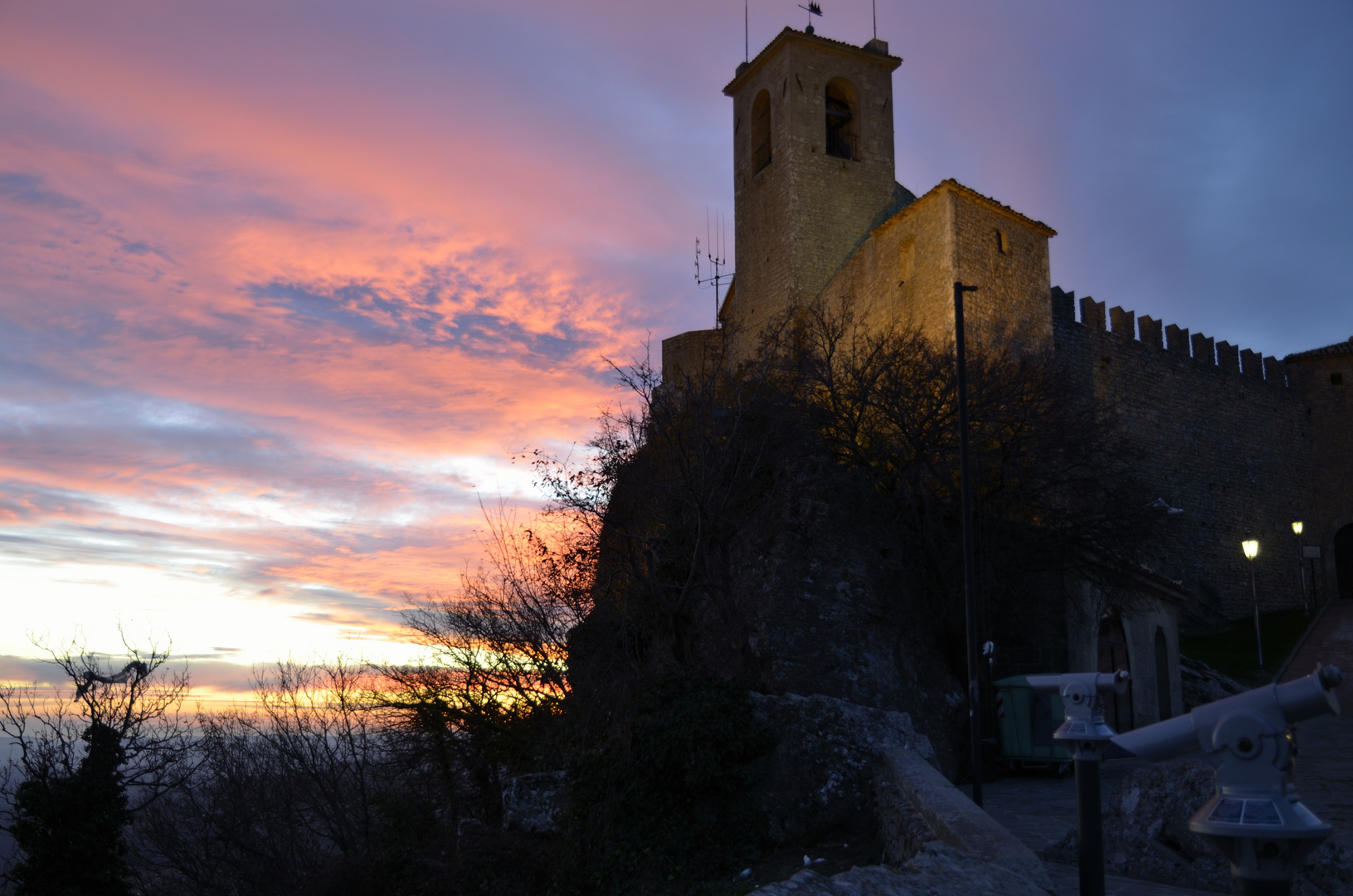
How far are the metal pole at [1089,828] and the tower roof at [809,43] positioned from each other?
2937 centimetres

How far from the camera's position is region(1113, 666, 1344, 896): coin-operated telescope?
2.44m

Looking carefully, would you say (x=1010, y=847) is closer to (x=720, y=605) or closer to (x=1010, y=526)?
(x=720, y=605)

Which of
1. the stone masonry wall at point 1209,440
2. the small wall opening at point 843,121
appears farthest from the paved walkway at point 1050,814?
the small wall opening at point 843,121

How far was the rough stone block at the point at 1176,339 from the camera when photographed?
32.7 metres

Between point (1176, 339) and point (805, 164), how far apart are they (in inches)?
614

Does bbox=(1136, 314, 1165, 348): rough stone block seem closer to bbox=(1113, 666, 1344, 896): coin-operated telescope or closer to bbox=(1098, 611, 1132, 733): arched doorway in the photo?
bbox=(1098, 611, 1132, 733): arched doorway

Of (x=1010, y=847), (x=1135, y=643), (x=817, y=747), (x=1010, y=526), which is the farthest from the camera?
(x=1135, y=643)

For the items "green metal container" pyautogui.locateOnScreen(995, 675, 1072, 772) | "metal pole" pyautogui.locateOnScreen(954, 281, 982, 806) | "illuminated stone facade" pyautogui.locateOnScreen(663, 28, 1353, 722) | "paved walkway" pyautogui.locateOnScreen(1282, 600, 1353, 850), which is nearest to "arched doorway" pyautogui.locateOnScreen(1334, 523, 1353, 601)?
"illuminated stone facade" pyautogui.locateOnScreen(663, 28, 1353, 722)

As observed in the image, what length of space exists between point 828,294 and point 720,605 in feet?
52.8

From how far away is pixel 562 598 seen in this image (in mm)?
17625

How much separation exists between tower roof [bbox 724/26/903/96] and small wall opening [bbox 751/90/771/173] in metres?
1.13

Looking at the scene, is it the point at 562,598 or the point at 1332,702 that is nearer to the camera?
the point at 1332,702

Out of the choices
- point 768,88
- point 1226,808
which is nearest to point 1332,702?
point 1226,808

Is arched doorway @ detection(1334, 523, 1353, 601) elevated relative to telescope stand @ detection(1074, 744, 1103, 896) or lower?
elevated
